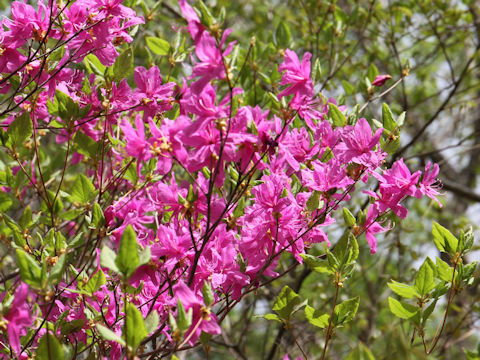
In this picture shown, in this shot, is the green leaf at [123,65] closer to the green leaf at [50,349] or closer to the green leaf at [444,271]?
the green leaf at [50,349]

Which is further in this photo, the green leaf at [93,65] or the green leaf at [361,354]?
the green leaf at [93,65]

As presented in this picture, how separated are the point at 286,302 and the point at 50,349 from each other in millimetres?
636

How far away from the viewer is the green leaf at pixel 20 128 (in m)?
1.63

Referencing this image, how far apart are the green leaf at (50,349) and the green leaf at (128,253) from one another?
23 centimetres

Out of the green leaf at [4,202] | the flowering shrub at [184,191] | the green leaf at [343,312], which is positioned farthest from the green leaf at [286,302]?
the green leaf at [4,202]

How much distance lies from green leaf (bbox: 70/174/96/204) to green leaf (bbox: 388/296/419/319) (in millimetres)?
1070

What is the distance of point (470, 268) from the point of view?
1.47 meters

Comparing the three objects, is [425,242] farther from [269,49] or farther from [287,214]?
[287,214]

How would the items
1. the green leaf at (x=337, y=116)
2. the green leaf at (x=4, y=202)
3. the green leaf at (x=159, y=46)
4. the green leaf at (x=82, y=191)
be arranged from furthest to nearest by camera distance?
the green leaf at (x=159, y=46) → the green leaf at (x=4, y=202) → the green leaf at (x=82, y=191) → the green leaf at (x=337, y=116)

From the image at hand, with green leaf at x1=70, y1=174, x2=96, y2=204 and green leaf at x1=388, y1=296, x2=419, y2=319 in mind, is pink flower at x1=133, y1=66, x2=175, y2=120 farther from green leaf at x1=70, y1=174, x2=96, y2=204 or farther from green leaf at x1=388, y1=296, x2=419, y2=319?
green leaf at x1=388, y1=296, x2=419, y2=319

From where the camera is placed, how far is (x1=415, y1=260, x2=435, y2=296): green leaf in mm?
1467

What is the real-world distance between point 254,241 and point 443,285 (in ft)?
1.85

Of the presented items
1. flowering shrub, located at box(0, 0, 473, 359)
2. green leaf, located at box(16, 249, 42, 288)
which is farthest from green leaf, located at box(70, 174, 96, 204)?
green leaf, located at box(16, 249, 42, 288)

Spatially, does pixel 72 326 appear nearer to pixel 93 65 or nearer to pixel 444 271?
pixel 93 65
